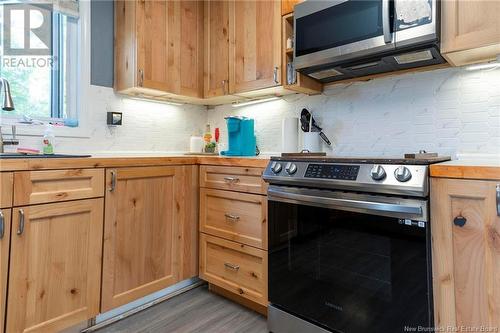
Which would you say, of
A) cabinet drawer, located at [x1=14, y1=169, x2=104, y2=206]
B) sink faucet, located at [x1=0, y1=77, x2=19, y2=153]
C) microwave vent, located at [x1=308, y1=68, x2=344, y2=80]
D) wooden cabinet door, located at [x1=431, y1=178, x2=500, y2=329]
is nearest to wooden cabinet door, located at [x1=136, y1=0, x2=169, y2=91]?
sink faucet, located at [x1=0, y1=77, x2=19, y2=153]

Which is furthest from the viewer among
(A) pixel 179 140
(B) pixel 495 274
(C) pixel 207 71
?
(A) pixel 179 140

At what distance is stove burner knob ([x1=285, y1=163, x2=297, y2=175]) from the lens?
4.82ft

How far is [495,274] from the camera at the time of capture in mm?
1030

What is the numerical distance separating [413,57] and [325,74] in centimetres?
51

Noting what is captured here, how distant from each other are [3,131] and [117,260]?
1.04m

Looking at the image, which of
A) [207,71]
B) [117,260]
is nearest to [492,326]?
[117,260]

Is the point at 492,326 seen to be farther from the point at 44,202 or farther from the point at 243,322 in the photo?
the point at 44,202

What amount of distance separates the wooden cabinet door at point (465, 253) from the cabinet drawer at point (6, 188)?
173 centimetres

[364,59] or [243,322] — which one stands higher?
[364,59]

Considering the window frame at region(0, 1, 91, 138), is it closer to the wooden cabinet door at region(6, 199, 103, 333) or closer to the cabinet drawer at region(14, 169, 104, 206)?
the cabinet drawer at region(14, 169, 104, 206)

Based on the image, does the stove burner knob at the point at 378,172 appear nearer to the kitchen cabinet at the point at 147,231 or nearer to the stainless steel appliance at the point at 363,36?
the stainless steel appliance at the point at 363,36

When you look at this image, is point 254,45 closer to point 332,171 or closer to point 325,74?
point 325,74

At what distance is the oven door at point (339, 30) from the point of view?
4.87 ft

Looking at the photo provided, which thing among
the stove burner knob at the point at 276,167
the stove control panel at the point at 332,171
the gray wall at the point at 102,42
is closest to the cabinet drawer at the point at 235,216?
the stove burner knob at the point at 276,167
